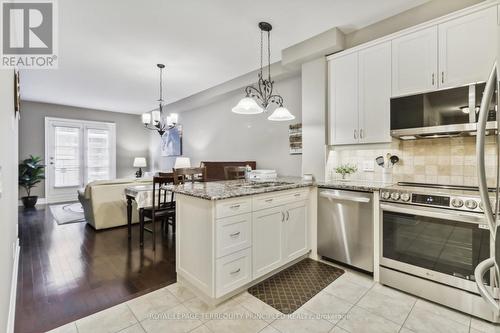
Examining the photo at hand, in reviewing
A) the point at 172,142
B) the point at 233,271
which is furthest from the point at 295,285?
the point at 172,142

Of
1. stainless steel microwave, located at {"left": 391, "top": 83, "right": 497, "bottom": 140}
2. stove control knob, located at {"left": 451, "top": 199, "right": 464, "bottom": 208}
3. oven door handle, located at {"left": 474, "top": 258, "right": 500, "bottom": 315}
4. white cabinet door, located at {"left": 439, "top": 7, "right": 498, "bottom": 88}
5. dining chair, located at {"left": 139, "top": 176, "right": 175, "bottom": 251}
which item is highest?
white cabinet door, located at {"left": 439, "top": 7, "right": 498, "bottom": 88}

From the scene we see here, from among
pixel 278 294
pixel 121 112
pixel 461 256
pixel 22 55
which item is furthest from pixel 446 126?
pixel 121 112

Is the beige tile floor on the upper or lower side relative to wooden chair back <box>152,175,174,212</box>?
lower

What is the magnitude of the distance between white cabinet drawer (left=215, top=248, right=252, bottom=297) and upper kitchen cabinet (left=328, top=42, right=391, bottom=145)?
185 centimetres

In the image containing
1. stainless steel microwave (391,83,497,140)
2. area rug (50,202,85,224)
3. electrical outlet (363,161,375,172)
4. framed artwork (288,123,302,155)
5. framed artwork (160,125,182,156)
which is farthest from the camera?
framed artwork (160,125,182,156)

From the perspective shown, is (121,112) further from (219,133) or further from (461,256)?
(461,256)

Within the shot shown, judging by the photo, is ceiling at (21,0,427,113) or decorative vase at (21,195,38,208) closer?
ceiling at (21,0,427,113)

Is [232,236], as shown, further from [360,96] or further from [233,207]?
[360,96]

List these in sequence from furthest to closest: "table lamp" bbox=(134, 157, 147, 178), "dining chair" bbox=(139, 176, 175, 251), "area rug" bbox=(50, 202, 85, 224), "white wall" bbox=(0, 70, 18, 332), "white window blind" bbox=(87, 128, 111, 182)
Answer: "table lamp" bbox=(134, 157, 147, 178)
"white window blind" bbox=(87, 128, 111, 182)
"area rug" bbox=(50, 202, 85, 224)
"dining chair" bbox=(139, 176, 175, 251)
"white wall" bbox=(0, 70, 18, 332)

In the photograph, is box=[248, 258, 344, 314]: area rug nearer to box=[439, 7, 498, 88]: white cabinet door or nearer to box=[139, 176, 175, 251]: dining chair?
box=[139, 176, 175, 251]: dining chair

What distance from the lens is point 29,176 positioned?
5.83 m

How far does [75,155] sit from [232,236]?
7239mm

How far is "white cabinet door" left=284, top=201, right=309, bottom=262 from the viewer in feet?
8.49

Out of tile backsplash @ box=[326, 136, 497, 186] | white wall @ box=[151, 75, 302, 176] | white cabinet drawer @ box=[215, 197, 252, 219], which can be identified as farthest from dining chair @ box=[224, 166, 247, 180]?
white cabinet drawer @ box=[215, 197, 252, 219]
